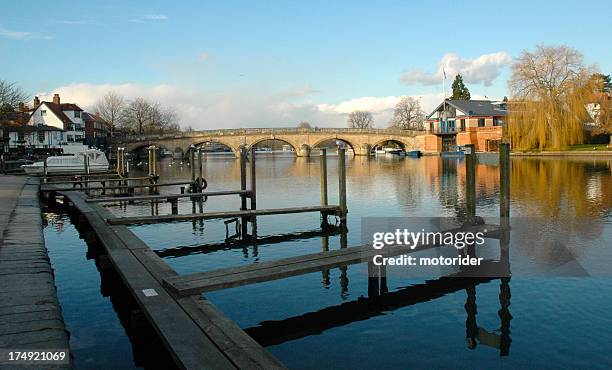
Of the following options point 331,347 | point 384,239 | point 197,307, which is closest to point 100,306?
point 197,307

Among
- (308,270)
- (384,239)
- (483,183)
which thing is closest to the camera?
(308,270)

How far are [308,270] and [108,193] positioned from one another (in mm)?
25203

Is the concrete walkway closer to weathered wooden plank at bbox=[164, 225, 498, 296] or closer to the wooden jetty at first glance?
the wooden jetty

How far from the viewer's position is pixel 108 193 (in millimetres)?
30656

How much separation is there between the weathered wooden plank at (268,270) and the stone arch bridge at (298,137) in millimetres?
74751

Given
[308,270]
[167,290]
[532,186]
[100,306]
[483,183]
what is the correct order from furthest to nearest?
[483,183], [532,186], [100,306], [308,270], [167,290]

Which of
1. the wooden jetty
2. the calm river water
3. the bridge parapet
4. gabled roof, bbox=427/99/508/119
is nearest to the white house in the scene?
the bridge parapet

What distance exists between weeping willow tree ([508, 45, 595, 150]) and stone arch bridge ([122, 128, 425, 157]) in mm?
25813

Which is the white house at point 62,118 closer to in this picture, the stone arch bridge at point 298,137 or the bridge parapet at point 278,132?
the stone arch bridge at point 298,137

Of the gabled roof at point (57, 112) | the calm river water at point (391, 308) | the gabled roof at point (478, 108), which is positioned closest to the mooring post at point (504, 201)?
the calm river water at point (391, 308)

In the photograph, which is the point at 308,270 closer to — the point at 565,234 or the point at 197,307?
the point at 197,307

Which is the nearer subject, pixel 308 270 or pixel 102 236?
pixel 308 270

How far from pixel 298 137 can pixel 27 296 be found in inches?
3161

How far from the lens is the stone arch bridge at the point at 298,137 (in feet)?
273
